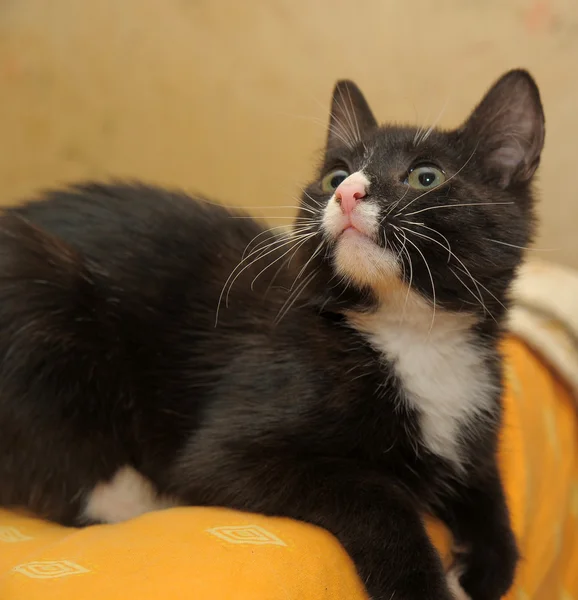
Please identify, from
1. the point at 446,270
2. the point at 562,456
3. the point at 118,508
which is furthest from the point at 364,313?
the point at 562,456

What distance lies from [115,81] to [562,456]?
190cm

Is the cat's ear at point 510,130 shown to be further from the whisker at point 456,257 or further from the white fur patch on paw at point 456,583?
the white fur patch on paw at point 456,583

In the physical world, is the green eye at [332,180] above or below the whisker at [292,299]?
above

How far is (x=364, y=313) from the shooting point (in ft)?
→ 3.29

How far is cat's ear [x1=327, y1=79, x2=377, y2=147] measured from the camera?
1.21m

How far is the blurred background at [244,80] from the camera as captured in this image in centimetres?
200

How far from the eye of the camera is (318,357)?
102 cm

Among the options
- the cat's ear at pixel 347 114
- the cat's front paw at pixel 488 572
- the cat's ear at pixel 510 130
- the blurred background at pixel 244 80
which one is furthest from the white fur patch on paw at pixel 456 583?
the blurred background at pixel 244 80

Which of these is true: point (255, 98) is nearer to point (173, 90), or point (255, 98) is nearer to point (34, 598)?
point (173, 90)

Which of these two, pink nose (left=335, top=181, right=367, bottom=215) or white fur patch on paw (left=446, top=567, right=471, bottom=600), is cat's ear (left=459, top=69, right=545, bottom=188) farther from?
white fur patch on paw (left=446, top=567, right=471, bottom=600)

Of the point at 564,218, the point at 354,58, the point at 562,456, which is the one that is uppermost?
the point at 354,58

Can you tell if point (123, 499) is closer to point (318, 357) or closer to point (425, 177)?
point (318, 357)

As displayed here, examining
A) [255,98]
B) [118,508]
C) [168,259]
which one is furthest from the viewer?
[255,98]

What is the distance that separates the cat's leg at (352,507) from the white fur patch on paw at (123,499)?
5.7 inches
